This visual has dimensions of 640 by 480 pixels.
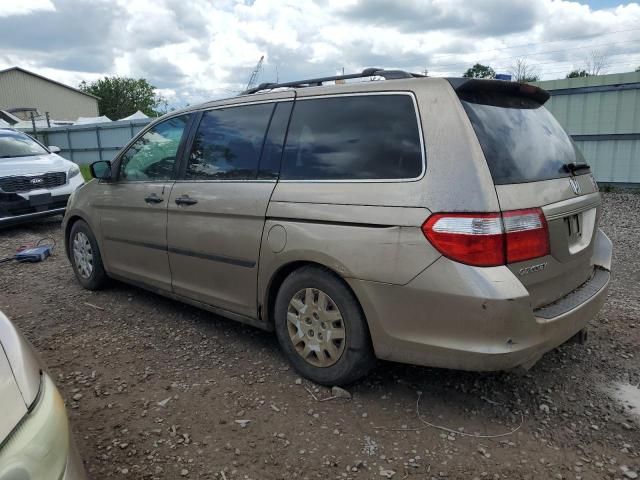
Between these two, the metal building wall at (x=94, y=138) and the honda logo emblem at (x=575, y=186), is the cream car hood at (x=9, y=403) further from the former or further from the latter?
the metal building wall at (x=94, y=138)

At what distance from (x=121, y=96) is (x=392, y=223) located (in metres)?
67.8

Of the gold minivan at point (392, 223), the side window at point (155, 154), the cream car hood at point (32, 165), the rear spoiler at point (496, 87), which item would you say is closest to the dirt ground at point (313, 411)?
the gold minivan at point (392, 223)

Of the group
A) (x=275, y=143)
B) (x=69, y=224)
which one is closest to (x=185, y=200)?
(x=275, y=143)

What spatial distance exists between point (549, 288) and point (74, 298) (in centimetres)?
439

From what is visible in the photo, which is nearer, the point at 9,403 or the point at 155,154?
the point at 9,403

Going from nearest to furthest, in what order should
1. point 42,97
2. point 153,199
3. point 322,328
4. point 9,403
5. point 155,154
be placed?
1. point 9,403
2. point 322,328
3. point 153,199
4. point 155,154
5. point 42,97

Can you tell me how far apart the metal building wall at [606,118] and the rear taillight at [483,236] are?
26.7ft

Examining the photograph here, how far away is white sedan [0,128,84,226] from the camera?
7.99 m

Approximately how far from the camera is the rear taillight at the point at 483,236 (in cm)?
238

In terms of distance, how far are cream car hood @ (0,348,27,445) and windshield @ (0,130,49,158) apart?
8616mm

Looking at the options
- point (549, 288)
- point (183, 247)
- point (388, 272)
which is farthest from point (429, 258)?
point (183, 247)

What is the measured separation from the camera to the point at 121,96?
6275 centimetres

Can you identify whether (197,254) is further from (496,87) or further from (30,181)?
(30,181)

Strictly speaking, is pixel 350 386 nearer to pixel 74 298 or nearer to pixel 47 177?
pixel 74 298
